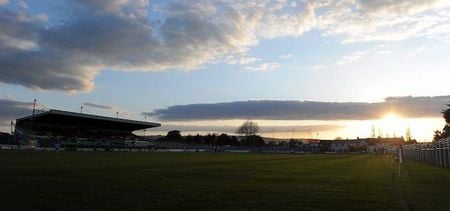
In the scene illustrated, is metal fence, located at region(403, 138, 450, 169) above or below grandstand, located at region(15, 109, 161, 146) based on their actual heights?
below

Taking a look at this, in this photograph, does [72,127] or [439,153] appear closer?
[439,153]

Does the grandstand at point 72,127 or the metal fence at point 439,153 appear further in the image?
the grandstand at point 72,127

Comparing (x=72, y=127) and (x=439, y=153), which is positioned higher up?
(x=72, y=127)

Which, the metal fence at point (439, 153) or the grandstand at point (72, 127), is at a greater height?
the grandstand at point (72, 127)

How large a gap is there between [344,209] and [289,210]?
64.5 inches

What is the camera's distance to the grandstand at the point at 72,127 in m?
142

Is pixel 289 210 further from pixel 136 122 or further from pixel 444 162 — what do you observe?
pixel 136 122

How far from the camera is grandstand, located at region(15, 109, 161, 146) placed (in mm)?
141613

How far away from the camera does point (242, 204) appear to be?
15117 millimetres

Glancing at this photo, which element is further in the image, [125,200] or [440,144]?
[440,144]

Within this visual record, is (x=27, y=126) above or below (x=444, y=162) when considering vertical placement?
above

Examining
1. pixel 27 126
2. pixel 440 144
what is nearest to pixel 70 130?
pixel 27 126

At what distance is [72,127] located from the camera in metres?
159

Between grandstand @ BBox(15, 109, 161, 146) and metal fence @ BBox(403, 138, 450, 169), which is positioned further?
grandstand @ BBox(15, 109, 161, 146)
